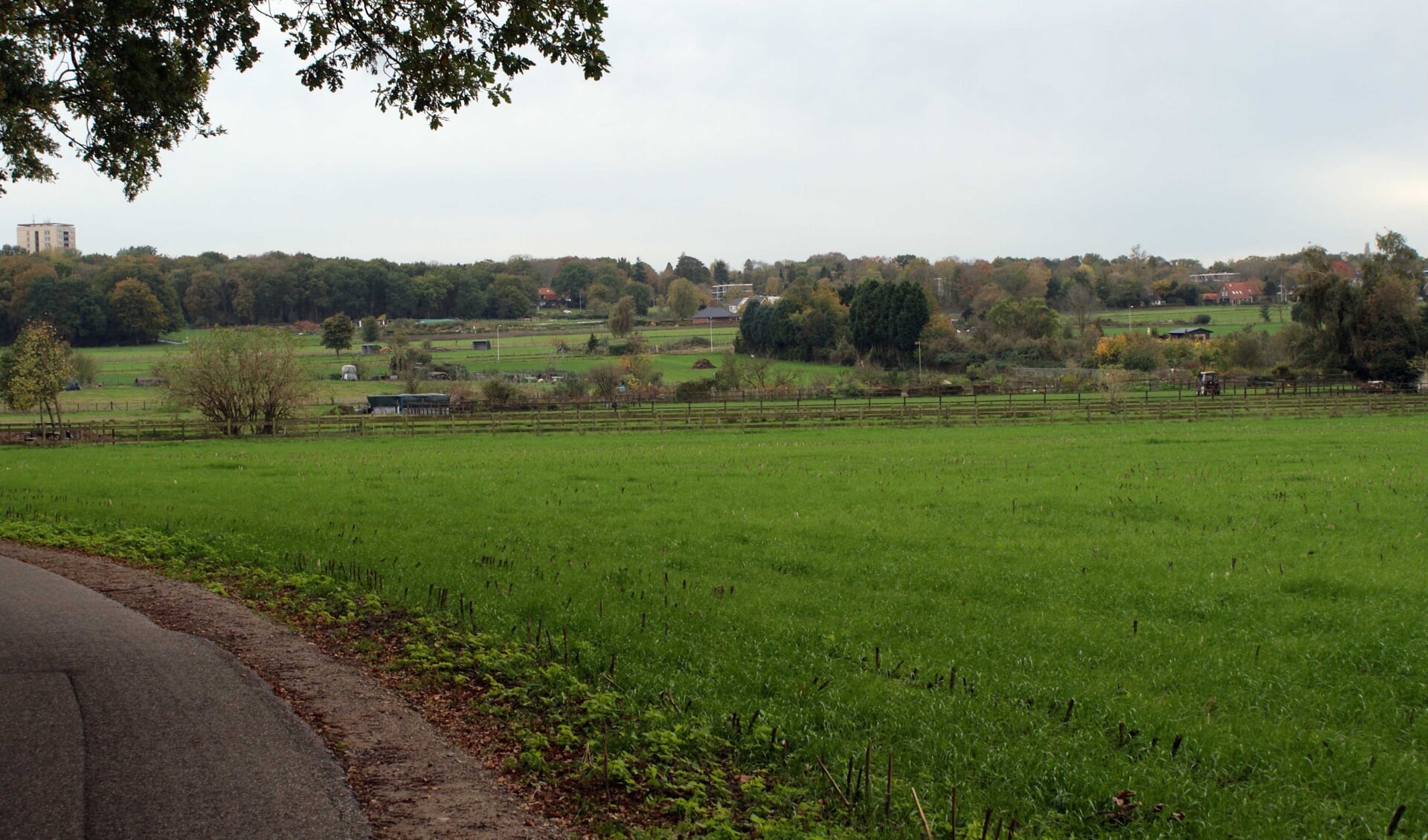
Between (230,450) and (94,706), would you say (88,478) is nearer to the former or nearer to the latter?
(230,450)

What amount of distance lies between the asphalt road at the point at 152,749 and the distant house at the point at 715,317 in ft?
504

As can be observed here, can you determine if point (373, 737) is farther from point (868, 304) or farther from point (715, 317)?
point (715, 317)

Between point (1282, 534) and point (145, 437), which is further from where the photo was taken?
point (145, 437)

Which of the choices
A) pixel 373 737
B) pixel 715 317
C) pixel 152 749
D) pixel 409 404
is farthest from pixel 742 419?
pixel 715 317

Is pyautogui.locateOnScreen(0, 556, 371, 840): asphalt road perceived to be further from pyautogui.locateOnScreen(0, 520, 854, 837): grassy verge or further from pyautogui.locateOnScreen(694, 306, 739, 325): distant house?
pyautogui.locateOnScreen(694, 306, 739, 325): distant house

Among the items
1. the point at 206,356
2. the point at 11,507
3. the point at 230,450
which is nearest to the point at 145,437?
the point at 206,356

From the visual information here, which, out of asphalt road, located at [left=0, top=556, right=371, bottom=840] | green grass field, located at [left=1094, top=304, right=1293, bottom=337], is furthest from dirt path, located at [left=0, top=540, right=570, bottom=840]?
green grass field, located at [left=1094, top=304, right=1293, bottom=337]

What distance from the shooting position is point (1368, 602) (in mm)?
10688

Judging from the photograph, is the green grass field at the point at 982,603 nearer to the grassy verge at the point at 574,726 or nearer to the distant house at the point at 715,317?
the grassy verge at the point at 574,726

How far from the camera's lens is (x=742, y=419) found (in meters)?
51.0

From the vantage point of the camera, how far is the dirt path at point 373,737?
5.69 meters

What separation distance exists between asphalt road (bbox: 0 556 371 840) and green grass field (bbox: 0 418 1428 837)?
7.82ft

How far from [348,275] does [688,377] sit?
71.2 metres

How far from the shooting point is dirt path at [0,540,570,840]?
5.69 m
